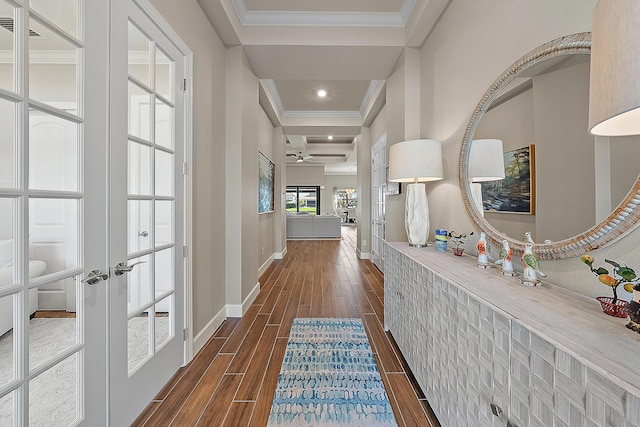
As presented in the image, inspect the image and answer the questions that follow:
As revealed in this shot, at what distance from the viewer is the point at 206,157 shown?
7.70 feet

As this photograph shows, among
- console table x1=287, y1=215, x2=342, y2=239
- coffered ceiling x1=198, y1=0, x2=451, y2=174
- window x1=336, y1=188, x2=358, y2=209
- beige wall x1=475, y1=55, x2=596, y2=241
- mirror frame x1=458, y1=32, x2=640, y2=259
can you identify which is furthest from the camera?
window x1=336, y1=188, x2=358, y2=209

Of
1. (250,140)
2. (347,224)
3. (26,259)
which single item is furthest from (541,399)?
(347,224)

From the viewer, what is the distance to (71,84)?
3.73 ft

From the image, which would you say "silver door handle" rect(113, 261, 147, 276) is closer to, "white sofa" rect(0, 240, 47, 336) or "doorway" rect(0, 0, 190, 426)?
"doorway" rect(0, 0, 190, 426)

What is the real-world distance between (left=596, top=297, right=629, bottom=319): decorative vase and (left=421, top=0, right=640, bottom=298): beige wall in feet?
0.45

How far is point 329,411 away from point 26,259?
5.25 feet

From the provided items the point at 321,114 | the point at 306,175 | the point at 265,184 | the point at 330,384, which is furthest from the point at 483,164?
the point at 306,175

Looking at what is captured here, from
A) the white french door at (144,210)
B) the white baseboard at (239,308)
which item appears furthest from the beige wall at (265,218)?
the white french door at (144,210)

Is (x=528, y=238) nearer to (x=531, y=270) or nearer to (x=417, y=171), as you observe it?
(x=531, y=270)

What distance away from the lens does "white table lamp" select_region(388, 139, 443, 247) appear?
2.12m

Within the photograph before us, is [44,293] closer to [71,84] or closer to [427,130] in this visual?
[71,84]

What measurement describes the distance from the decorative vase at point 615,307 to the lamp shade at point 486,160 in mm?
816

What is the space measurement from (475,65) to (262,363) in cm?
263

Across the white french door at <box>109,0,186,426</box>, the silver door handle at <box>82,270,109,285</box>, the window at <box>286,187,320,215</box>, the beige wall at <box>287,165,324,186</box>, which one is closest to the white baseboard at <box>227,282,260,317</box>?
the white french door at <box>109,0,186,426</box>
